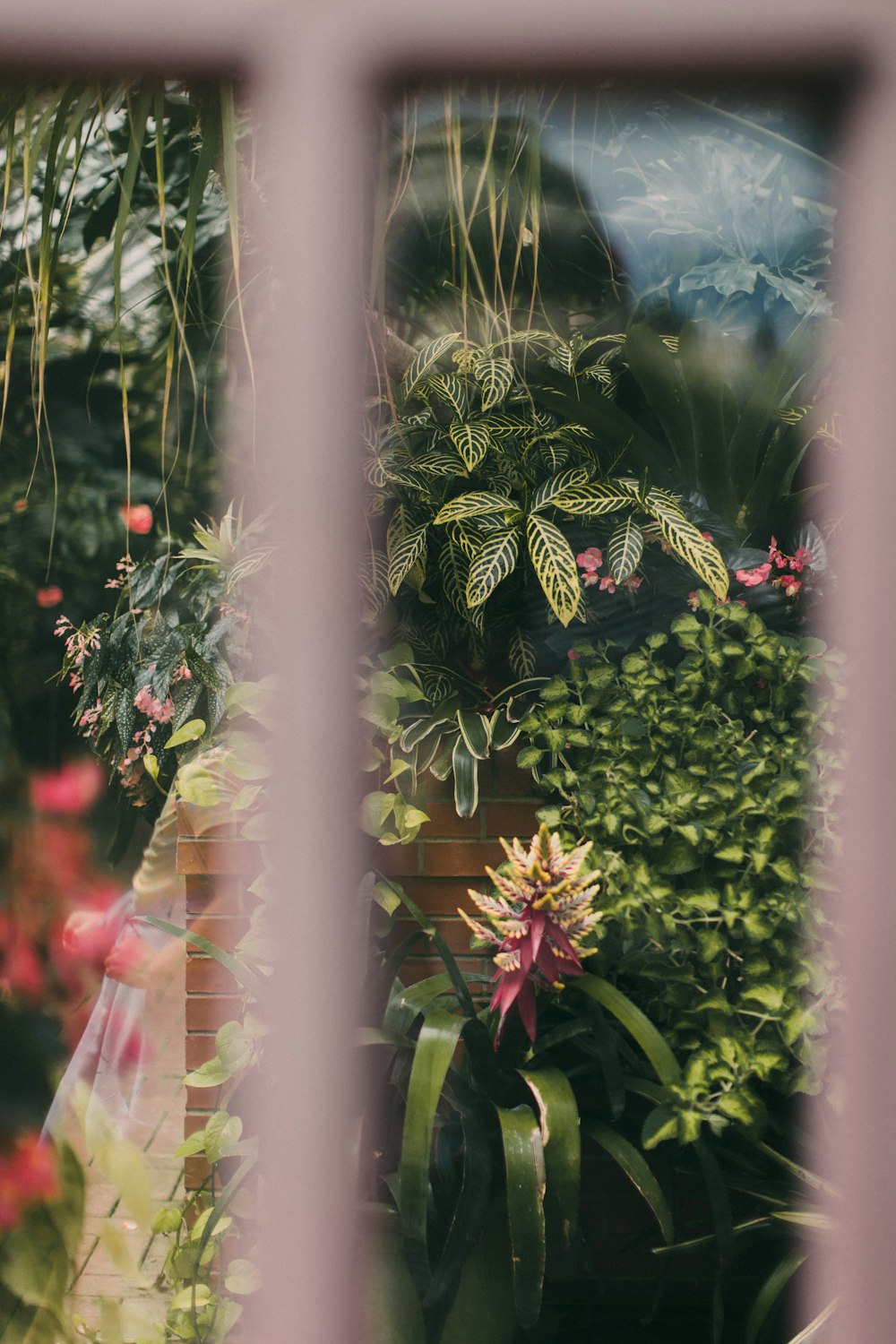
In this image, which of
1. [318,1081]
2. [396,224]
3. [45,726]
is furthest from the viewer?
[45,726]

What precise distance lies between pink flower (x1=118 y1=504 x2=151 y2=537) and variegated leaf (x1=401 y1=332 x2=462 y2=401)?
1.27 ft

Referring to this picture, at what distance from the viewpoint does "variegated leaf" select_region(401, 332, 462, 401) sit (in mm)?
855

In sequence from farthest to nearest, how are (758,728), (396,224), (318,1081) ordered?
(758,728) < (396,224) < (318,1081)

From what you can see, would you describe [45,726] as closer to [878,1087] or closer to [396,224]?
[396,224]

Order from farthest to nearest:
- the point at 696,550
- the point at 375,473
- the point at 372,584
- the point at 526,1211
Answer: the point at 696,550 → the point at 526,1211 → the point at 375,473 → the point at 372,584

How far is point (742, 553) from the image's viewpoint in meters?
0.92

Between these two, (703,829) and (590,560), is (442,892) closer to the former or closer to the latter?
(703,829)

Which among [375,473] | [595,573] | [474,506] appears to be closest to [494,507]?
[474,506]

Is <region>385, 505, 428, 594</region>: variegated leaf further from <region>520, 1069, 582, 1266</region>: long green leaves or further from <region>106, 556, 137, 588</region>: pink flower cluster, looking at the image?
<region>520, 1069, 582, 1266</region>: long green leaves

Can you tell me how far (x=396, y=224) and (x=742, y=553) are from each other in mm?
458

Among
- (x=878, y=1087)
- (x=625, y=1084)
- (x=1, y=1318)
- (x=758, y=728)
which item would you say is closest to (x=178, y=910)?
(x=1, y=1318)

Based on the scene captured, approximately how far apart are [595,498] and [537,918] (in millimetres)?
416

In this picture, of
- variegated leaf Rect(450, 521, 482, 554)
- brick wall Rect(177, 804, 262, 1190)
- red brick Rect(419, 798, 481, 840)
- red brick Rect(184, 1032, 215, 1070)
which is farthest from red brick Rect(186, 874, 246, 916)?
variegated leaf Rect(450, 521, 482, 554)

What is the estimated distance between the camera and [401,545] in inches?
35.6
